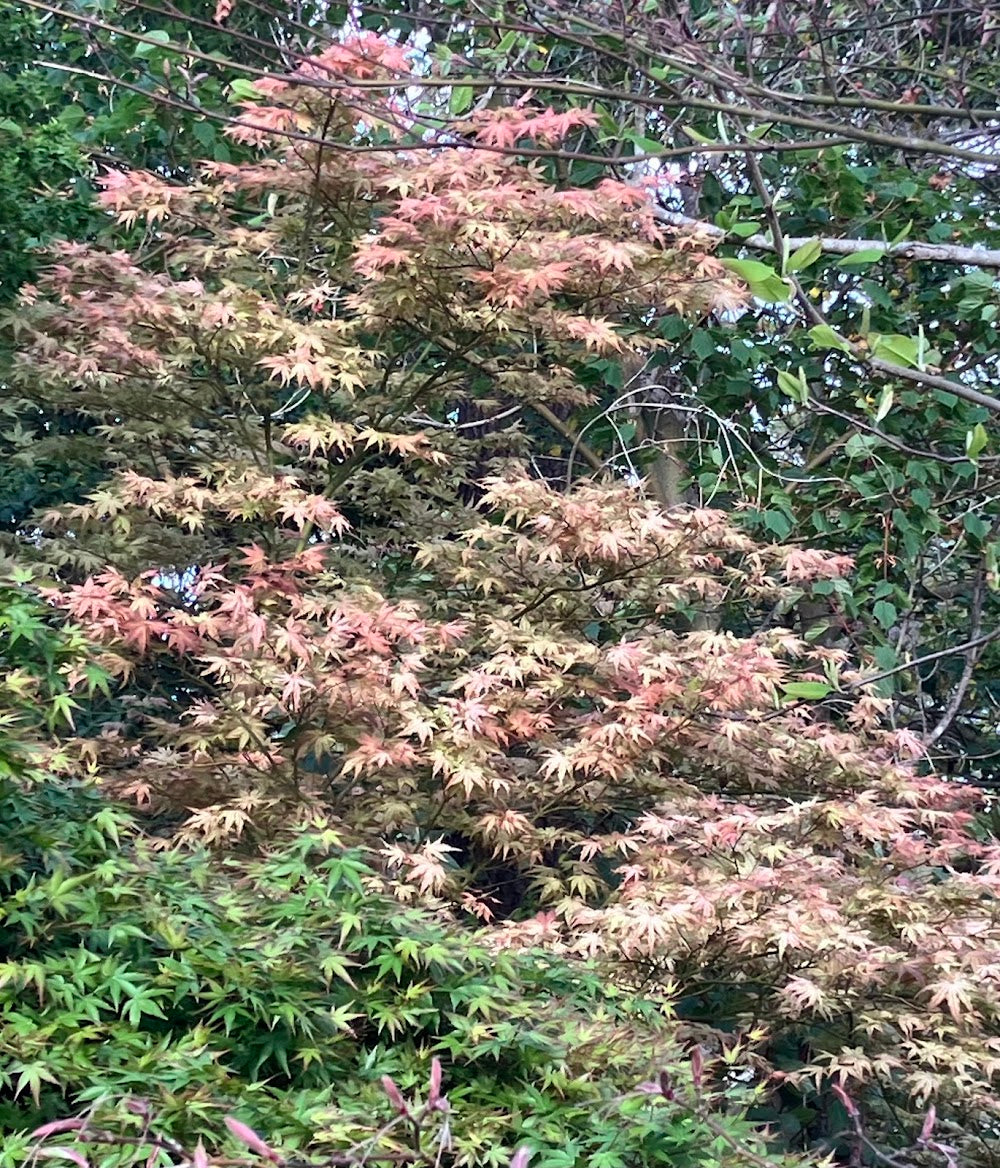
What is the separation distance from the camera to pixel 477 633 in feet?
12.8

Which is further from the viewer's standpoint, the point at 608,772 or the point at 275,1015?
the point at 608,772

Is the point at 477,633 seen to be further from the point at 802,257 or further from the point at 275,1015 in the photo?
the point at 802,257

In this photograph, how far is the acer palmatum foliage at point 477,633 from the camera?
10.6ft

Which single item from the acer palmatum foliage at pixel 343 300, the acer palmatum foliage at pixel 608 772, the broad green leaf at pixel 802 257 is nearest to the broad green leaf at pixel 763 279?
the broad green leaf at pixel 802 257

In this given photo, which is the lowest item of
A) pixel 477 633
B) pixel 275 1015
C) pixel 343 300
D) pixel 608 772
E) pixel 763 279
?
pixel 608 772

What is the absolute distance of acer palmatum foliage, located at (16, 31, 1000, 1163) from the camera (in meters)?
3.22

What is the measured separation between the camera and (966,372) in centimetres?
539

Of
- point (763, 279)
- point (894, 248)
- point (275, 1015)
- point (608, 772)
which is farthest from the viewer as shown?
point (608, 772)

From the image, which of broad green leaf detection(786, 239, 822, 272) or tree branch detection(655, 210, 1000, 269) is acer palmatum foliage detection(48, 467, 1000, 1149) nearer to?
tree branch detection(655, 210, 1000, 269)

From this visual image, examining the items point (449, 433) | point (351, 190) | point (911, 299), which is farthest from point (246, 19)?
point (911, 299)

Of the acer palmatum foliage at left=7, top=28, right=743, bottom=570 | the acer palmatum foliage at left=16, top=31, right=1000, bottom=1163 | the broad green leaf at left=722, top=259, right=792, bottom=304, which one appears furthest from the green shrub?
the acer palmatum foliage at left=7, top=28, right=743, bottom=570

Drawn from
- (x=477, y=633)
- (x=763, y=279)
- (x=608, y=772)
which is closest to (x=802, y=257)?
(x=763, y=279)

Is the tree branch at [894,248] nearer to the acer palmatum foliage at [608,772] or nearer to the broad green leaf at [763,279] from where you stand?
the acer palmatum foliage at [608,772]

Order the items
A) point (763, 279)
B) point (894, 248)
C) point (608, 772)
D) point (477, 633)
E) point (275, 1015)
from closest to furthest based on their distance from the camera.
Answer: point (763, 279)
point (275, 1015)
point (894, 248)
point (608, 772)
point (477, 633)
